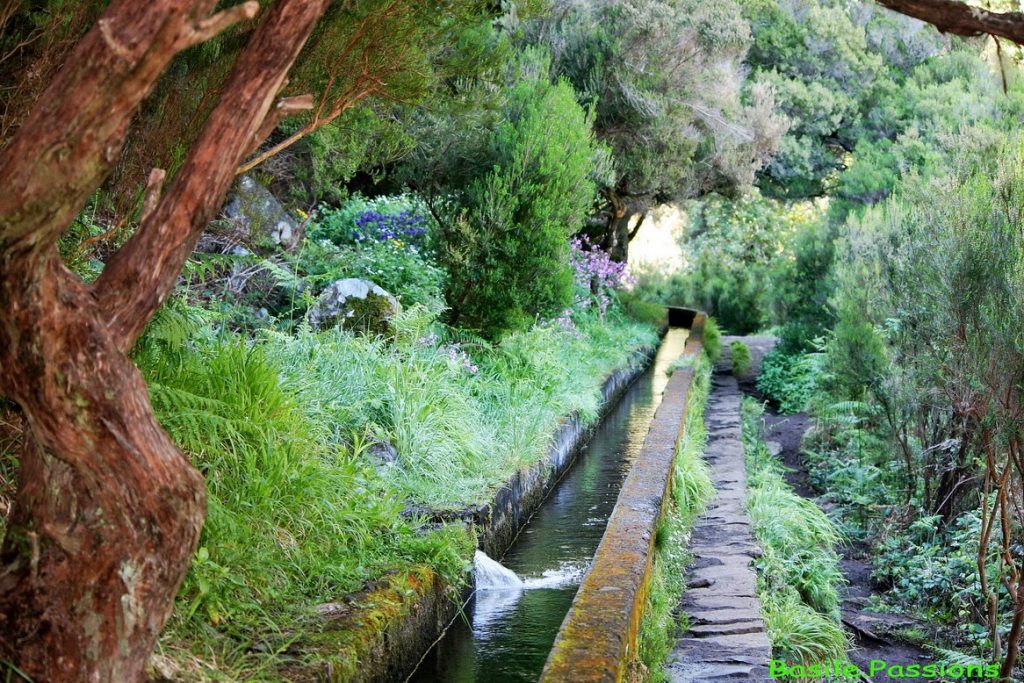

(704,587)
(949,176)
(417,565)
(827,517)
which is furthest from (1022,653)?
(417,565)

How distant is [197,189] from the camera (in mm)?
2928

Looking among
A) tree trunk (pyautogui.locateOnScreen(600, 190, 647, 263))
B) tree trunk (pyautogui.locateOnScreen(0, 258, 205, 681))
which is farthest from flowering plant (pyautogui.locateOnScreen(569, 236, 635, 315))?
tree trunk (pyautogui.locateOnScreen(0, 258, 205, 681))

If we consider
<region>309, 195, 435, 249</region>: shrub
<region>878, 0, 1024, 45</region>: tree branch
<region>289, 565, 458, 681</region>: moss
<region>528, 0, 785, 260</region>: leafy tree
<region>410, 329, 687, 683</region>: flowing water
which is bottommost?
<region>410, 329, 687, 683</region>: flowing water

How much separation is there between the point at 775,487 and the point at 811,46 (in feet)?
50.2

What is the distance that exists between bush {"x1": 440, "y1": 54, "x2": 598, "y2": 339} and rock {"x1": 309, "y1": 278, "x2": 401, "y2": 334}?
176 centimetres

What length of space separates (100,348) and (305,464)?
92.3 inches

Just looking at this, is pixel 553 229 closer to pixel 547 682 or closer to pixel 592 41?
pixel 592 41

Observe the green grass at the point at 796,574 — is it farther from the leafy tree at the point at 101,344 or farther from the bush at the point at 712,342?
the bush at the point at 712,342

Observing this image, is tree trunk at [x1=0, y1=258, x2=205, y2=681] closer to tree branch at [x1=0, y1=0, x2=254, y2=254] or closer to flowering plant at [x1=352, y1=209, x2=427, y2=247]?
tree branch at [x1=0, y1=0, x2=254, y2=254]

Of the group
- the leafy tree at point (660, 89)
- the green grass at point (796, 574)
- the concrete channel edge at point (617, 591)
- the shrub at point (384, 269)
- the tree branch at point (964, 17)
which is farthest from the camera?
the leafy tree at point (660, 89)

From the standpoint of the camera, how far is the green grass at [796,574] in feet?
19.0

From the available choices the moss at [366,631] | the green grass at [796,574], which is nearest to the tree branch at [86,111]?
the moss at [366,631]

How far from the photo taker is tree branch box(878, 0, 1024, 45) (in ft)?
13.9

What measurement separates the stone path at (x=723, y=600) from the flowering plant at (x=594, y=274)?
705 cm
